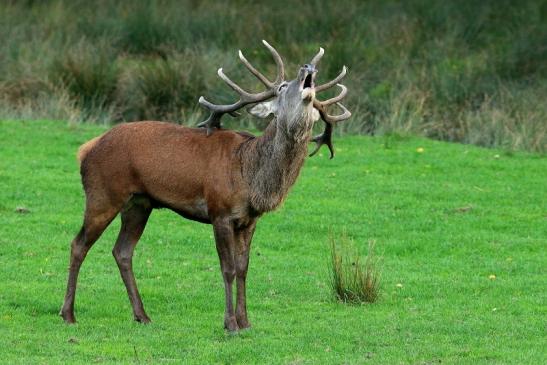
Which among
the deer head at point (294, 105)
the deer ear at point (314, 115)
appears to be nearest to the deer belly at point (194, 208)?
the deer head at point (294, 105)

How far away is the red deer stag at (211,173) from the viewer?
10508 millimetres

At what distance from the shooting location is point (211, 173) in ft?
35.0

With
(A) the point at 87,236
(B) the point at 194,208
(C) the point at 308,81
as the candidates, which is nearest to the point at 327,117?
(C) the point at 308,81

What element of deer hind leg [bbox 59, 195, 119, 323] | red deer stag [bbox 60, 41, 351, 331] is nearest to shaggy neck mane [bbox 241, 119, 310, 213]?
red deer stag [bbox 60, 41, 351, 331]

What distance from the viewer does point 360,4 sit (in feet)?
101

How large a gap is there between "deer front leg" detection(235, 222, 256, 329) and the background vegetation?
34.2 feet

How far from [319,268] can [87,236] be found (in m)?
3.08

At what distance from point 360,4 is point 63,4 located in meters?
6.91

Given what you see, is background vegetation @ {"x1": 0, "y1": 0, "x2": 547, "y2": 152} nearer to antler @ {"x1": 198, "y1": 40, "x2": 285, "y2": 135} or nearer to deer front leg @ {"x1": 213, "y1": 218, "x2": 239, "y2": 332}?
antler @ {"x1": 198, "y1": 40, "x2": 285, "y2": 135}

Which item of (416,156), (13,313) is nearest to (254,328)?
(13,313)

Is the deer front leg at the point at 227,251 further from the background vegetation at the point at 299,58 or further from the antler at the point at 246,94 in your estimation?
the background vegetation at the point at 299,58

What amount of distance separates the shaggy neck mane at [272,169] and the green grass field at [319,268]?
3.48ft

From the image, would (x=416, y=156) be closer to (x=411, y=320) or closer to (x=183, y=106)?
(x=183, y=106)

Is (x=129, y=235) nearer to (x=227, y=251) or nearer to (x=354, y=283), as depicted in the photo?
(x=227, y=251)
